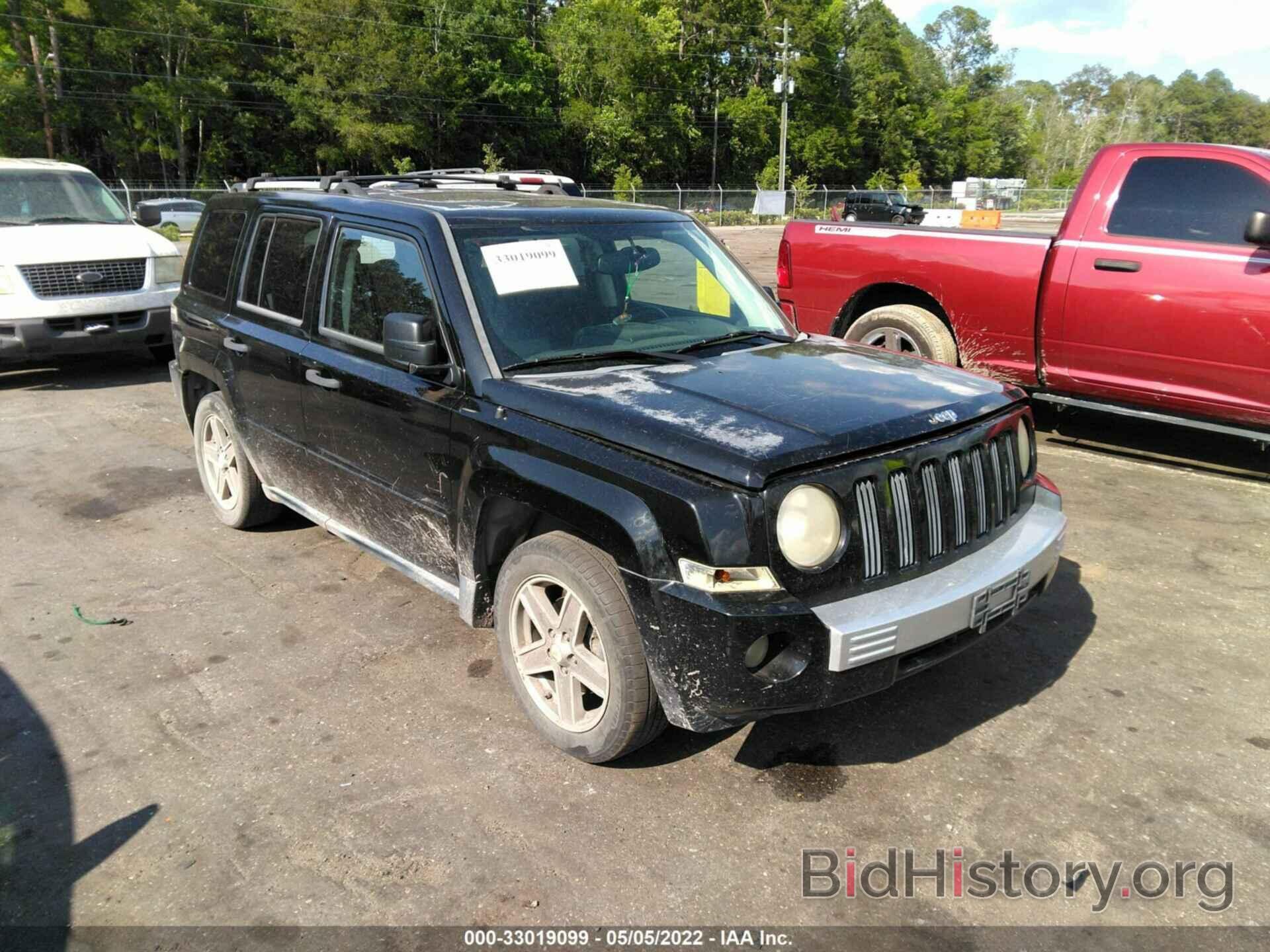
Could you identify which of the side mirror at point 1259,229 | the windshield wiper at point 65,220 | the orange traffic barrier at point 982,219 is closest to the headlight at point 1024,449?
the side mirror at point 1259,229

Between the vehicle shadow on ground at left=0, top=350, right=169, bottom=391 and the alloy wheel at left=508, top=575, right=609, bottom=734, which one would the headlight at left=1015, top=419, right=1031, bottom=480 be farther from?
the vehicle shadow on ground at left=0, top=350, right=169, bottom=391

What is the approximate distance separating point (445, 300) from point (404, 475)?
753mm

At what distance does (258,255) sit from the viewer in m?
4.88

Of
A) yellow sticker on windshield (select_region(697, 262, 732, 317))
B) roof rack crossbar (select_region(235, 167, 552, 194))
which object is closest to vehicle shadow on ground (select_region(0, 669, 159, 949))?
roof rack crossbar (select_region(235, 167, 552, 194))

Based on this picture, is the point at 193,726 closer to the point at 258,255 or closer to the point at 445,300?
the point at 445,300

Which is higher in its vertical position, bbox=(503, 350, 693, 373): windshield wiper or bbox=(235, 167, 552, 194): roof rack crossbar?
bbox=(235, 167, 552, 194): roof rack crossbar

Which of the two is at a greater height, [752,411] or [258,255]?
[258,255]

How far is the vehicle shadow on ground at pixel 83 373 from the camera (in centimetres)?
974

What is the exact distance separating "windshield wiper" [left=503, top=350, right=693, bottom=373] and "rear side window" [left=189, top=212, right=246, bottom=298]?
7.96 feet

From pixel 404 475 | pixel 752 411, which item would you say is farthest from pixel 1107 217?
pixel 404 475

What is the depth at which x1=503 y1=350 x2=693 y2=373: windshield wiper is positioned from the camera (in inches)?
141

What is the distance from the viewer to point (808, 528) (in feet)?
9.36

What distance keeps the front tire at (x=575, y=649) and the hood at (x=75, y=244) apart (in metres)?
7.90

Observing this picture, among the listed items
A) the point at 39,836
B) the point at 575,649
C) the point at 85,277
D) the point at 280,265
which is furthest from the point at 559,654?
the point at 85,277
